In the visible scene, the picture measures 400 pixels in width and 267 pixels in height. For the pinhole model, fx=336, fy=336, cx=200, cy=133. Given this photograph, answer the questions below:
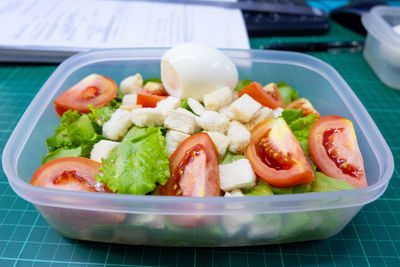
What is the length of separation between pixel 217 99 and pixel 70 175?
520mm

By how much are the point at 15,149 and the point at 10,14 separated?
1.39 m

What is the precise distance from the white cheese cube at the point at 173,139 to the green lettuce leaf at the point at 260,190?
23cm

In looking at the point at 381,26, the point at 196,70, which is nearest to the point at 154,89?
the point at 196,70

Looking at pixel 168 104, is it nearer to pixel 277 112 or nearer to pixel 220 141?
pixel 220 141

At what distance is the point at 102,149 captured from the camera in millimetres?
990

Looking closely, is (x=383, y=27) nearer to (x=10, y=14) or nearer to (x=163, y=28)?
(x=163, y=28)

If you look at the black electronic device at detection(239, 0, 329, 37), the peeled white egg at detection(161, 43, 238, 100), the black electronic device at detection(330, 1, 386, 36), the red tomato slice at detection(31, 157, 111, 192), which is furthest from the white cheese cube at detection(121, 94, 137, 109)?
the black electronic device at detection(330, 1, 386, 36)

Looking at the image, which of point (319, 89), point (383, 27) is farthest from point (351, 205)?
point (383, 27)

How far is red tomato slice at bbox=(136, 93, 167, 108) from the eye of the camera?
3.92 feet

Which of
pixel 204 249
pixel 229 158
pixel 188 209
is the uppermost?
pixel 188 209

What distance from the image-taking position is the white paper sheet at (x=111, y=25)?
1724 millimetres

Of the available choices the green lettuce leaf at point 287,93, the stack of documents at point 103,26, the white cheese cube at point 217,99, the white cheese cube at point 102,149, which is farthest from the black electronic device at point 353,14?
the white cheese cube at point 102,149

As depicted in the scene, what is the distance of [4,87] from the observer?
5.18ft

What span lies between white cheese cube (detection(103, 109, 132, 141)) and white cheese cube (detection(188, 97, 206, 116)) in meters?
0.21
